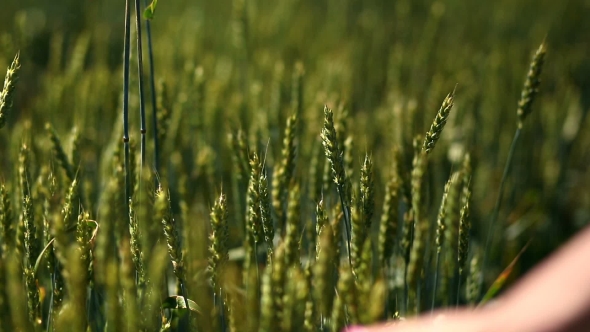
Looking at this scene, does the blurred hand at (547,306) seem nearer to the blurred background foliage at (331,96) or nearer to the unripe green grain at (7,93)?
the blurred background foliage at (331,96)

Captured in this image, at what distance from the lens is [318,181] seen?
110 centimetres

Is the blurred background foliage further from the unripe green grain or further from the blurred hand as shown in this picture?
the blurred hand

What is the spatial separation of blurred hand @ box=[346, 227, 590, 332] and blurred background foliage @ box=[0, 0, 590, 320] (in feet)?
1.08

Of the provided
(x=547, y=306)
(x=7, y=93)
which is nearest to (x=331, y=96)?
(x=7, y=93)

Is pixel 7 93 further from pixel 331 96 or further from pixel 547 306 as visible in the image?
pixel 331 96

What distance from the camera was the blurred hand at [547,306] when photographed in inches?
14.8

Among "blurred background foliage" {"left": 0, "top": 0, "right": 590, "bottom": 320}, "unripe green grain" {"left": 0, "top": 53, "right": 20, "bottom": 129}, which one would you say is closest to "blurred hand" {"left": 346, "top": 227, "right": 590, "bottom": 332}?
"blurred background foliage" {"left": 0, "top": 0, "right": 590, "bottom": 320}

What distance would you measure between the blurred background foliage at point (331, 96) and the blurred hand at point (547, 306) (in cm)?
33

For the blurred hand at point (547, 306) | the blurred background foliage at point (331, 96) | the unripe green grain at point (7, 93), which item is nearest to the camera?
the blurred hand at point (547, 306)

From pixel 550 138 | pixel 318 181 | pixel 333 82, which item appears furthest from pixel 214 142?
pixel 550 138

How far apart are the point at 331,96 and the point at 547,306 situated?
1.36m

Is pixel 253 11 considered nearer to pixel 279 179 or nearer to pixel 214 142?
pixel 214 142

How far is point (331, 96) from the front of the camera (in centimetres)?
171

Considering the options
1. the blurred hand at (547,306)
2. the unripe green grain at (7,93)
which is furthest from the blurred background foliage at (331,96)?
the blurred hand at (547,306)
